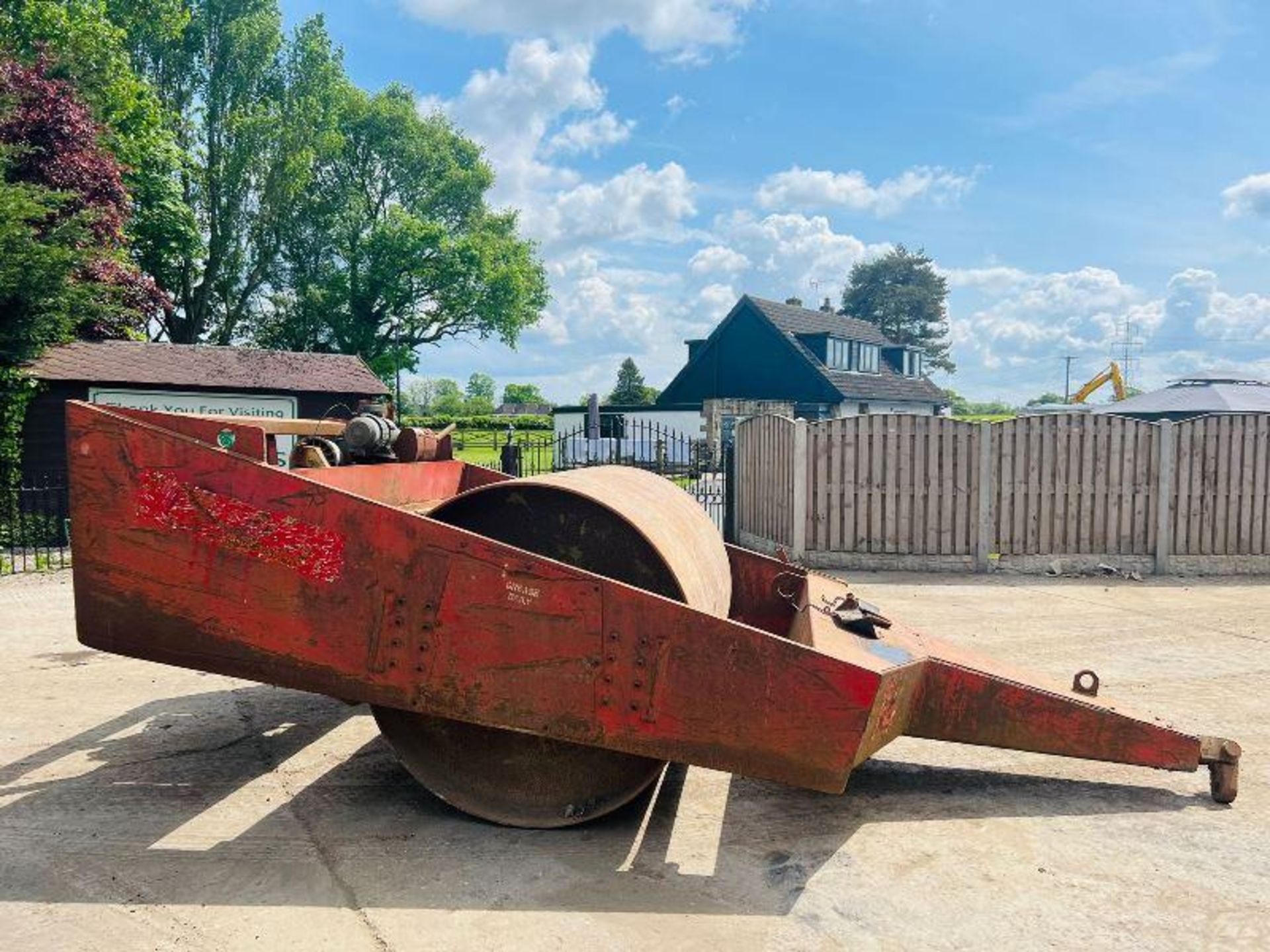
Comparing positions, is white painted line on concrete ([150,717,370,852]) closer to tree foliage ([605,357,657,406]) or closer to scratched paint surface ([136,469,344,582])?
scratched paint surface ([136,469,344,582])

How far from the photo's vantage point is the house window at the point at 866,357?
142 feet

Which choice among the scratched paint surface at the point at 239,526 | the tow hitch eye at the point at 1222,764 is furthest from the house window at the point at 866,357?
the scratched paint surface at the point at 239,526

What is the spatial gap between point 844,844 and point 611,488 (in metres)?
1.64

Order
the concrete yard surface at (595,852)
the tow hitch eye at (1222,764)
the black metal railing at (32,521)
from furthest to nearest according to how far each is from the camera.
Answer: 1. the black metal railing at (32,521)
2. the tow hitch eye at (1222,764)
3. the concrete yard surface at (595,852)

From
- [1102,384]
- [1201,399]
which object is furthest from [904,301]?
[1201,399]

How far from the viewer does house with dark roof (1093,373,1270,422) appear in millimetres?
25812

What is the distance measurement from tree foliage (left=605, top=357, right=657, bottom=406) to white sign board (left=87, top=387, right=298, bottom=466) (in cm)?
3734

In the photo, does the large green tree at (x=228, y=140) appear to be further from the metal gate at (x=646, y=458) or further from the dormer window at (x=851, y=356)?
the dormer window at (x=851, y=356)

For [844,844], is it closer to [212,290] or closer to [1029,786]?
[1029,786]

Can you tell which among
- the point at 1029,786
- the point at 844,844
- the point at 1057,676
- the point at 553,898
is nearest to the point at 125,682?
the point at 553,898

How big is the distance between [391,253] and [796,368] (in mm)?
17277

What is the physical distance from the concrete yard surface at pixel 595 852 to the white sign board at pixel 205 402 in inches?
Result: 411

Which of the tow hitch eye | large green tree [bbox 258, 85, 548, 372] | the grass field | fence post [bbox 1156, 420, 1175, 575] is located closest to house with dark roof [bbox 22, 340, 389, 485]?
fence post [bbox 1156, 420, 1175, 575]

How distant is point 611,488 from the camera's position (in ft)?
12.5
